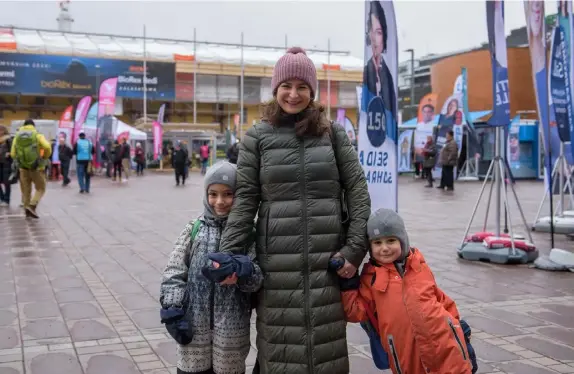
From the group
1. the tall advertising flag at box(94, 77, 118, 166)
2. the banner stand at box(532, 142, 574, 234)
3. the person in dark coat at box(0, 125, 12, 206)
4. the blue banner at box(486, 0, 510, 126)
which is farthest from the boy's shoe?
the tall advertising flag at box(94, 77, 118, 166)

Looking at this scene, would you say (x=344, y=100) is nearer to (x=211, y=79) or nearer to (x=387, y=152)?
(x=211, y=79)

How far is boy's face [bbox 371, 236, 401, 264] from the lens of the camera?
2.80m

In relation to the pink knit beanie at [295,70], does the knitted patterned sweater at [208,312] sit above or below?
below

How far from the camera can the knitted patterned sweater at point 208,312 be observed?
9.00 ft

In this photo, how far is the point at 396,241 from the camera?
2.81m

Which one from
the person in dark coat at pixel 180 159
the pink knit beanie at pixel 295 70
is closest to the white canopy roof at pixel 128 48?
the person in dark coat at pixel 180 159

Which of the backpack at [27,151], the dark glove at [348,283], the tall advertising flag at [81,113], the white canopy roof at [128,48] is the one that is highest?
the white canopy roof at [128,48]

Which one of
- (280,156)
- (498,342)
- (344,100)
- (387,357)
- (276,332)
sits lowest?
(498,342)

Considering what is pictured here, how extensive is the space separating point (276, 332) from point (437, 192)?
55.1 ft

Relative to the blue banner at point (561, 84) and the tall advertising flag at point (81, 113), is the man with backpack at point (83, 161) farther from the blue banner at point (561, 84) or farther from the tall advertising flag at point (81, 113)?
the blue banner at point (561, 84)

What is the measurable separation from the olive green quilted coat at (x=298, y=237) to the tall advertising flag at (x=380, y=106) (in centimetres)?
383

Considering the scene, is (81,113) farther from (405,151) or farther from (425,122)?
(425,122)

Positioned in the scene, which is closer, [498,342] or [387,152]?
[498,342]

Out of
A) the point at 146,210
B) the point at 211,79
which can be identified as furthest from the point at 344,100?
the point at 146,210
